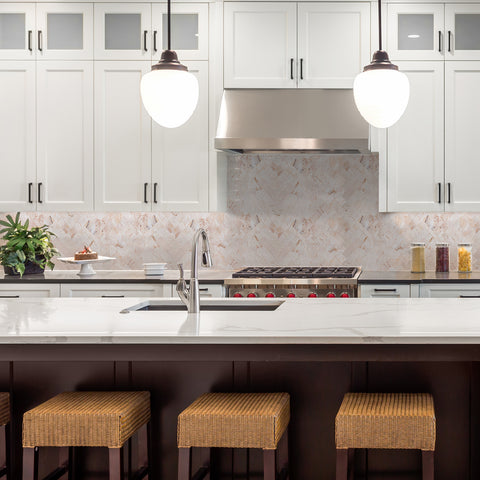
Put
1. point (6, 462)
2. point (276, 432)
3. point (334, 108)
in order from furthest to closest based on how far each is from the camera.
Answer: point (334, 108) < point (6, 462) < point (276, 432)

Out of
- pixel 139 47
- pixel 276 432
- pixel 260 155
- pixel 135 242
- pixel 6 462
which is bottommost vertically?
pixel 6 462

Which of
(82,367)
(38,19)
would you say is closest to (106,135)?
(38,19)

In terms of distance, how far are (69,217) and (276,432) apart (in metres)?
3.30

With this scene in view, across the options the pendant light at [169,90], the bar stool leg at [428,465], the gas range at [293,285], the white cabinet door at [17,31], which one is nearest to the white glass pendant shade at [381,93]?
the pendant light at [169,90]

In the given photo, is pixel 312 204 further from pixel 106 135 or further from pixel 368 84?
pixel 368 84

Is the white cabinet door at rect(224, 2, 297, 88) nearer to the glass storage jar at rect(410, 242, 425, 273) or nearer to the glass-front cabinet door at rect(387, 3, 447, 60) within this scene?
the glass-front cabinet door at rect(387, 3, 447, 60)

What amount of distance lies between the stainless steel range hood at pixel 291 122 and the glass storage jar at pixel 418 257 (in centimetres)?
77

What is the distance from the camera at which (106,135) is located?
4754 millimetres

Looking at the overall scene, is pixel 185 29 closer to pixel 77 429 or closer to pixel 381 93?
pixel 381 93

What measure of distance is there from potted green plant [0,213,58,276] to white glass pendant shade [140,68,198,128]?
7.29ft

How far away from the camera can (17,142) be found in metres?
4.79

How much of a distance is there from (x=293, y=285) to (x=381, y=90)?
1882 millimetres

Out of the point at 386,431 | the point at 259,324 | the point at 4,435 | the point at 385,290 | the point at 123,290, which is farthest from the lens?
the point at 123,290

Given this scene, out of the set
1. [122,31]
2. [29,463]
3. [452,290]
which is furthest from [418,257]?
[29,463]
